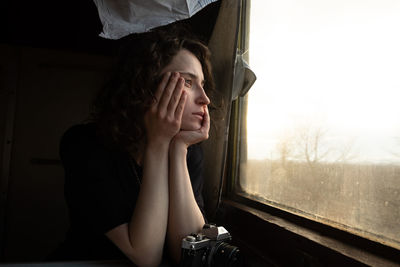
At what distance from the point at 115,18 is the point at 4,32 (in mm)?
1510

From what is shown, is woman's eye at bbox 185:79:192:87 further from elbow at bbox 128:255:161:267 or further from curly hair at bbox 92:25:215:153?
elbow at bbox 128:255:161:267

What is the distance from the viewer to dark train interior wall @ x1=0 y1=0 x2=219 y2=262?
194cm

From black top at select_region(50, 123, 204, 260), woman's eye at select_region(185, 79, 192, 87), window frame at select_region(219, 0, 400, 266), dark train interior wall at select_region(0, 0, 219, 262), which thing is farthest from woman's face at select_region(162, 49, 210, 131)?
dark train interior wall at select_region(0, 0, 219, 262)

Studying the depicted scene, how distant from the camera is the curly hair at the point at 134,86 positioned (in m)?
0.87

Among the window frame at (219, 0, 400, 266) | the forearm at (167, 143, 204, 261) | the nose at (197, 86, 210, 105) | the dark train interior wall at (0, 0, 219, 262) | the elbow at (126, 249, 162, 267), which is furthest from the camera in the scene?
the dark train interior wall at (0, 0, 219, 262)

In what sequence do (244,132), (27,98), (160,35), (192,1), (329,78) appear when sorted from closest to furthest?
(329,78) < (192,1) < (160,35) < (244,132) < (27,98)

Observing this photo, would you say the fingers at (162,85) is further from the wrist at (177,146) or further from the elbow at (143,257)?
the elbow at (143,257)

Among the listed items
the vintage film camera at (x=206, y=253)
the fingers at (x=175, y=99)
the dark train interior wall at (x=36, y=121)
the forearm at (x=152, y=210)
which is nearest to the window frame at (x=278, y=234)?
the vintage film camera at (x=206, y=253)

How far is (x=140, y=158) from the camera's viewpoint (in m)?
0.96

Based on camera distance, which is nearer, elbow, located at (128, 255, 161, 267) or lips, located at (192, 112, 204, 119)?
elbow, located at (128, 255, 161, 267)

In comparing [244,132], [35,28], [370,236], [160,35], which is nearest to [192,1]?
[160,35]

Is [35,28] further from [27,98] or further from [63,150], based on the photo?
[63,150]

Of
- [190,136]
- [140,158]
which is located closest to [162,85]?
[190,136]

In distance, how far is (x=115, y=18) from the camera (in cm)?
86
